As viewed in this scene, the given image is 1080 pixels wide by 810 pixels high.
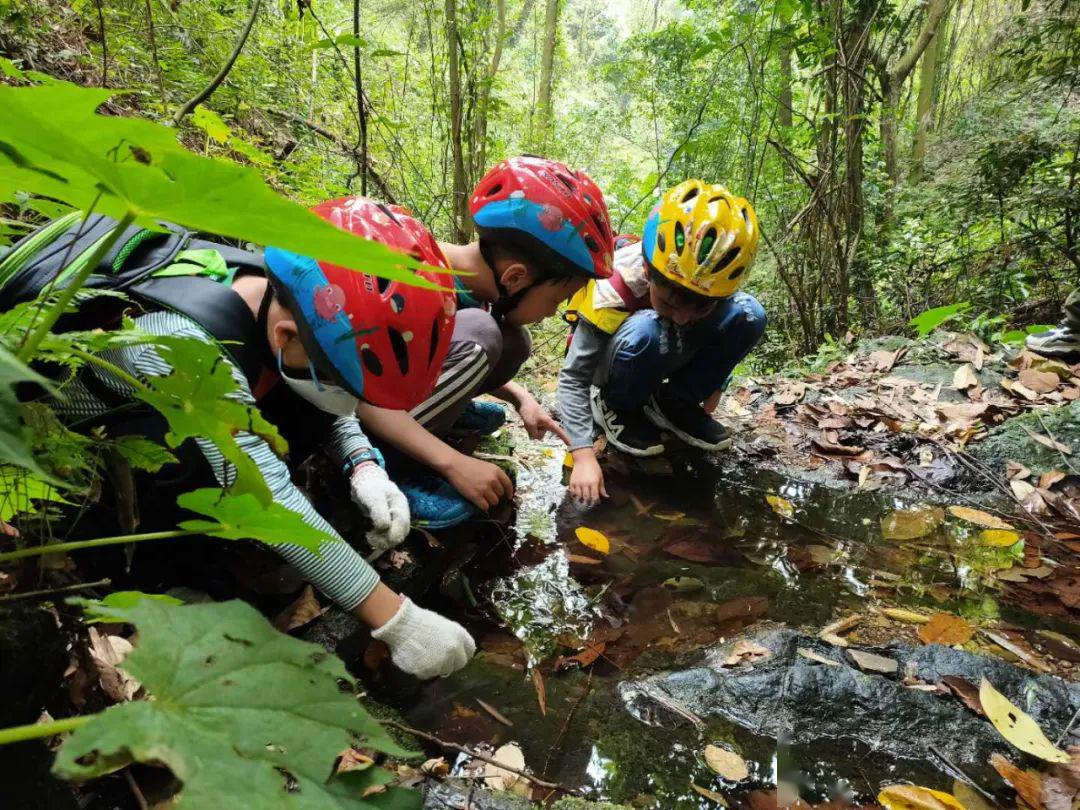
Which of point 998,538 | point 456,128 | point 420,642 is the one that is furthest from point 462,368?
point 456,128

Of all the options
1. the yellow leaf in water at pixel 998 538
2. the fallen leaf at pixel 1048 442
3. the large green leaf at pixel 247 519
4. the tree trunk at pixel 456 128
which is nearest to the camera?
the large green leaf at pixel 247 519

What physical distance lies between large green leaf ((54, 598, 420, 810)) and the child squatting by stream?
2.13 meters

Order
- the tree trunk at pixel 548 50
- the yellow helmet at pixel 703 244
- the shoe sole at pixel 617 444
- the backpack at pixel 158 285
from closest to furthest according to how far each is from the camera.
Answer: the backpack at pixel 158 285 < the yellow helmet at pixel 703 244 < the shoe sole at pixel 617 444 < the tree trunk at pixel 548 50

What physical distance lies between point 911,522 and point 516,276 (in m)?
1.90

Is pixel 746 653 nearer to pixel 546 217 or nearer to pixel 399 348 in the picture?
pixel 399 348

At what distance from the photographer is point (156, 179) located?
45 cm

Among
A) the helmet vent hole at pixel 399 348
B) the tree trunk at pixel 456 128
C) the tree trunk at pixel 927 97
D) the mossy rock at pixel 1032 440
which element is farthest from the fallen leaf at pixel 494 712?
the tree trunk at pixel 927 97

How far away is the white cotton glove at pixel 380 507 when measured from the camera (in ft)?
6.03

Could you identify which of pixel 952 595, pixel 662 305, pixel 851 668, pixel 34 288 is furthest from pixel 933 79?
pixel 34 288

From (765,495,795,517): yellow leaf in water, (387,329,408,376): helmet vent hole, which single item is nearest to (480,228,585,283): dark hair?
(387,329,408,376): helmet vent hole

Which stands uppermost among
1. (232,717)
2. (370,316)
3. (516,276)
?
(516,276)

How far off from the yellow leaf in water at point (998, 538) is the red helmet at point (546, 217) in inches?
70.4

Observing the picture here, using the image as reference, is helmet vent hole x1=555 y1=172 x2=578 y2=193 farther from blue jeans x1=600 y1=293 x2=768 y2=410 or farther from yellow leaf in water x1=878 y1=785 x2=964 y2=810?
yellow leaf in water x1=878 y1=785 x2=964 y2=810

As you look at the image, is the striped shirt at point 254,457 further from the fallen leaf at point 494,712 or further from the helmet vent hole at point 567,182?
the helmet vent hole at point 567,182
